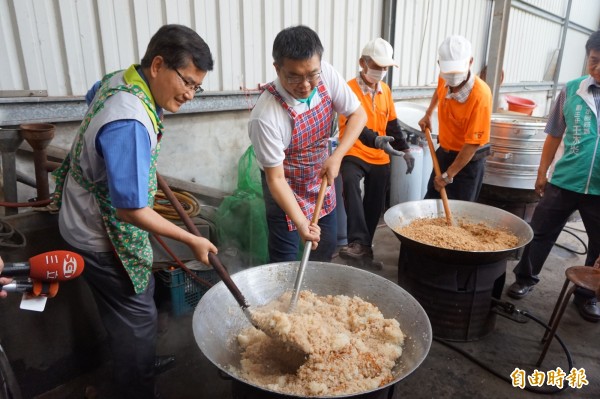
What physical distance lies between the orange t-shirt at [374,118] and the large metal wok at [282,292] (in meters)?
2.02

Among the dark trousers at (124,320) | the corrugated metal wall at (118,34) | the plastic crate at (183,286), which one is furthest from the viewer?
the plastic crate at (183,286)

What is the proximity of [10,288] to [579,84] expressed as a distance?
3798mm

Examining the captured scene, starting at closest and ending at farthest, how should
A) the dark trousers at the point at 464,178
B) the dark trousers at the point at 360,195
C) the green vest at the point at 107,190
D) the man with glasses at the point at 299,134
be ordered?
the green vest at the point at 107,190, the man with glasses at the point at 299,134, the dark trousers at the point at 464,178, the dark trousers at the point at 360,195

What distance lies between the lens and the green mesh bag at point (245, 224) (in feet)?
10.9

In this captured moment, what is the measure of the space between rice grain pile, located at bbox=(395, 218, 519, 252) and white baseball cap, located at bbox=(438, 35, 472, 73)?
1.27 meters

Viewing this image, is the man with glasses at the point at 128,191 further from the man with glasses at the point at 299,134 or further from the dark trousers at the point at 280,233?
the dark trousers at the point at 280,233

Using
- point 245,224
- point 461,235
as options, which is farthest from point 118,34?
point 461,235

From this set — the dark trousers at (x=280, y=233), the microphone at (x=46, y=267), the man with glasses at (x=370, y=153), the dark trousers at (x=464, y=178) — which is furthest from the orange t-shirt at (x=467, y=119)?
the microphone at (x=46, y=267)

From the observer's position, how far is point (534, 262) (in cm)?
347

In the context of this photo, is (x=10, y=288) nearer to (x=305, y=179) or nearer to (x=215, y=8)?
(x=305, y=179)

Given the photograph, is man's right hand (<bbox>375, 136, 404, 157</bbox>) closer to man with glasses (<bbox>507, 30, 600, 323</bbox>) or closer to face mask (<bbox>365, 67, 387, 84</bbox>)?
face mask (<bbox>365, 67, 387, 84</bbox>)

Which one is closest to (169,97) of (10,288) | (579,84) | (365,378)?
(10,288)

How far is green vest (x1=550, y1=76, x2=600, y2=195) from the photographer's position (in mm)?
2945

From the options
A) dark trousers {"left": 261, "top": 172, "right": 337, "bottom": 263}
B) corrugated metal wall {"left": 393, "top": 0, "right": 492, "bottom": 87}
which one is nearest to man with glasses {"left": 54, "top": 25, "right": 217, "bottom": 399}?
dark trousers {"left": 261, "top": 172, "right": 337, "bottom": 263}
